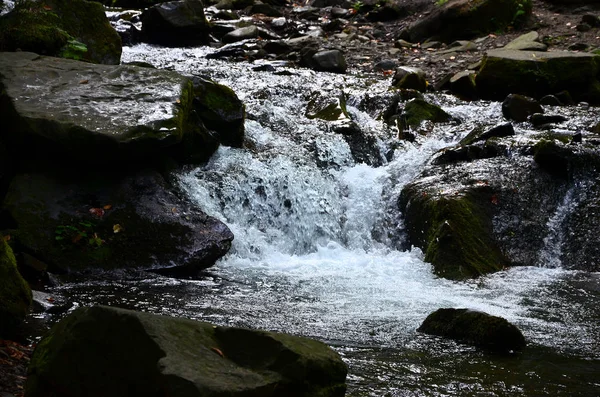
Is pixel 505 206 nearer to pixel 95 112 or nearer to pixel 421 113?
pixel 421 113

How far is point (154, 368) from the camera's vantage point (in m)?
3.15

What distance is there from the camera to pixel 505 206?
9.31 m

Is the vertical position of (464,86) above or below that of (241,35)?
below

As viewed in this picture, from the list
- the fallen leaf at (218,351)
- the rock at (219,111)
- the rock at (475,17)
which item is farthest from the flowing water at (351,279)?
the rock at (475,17)

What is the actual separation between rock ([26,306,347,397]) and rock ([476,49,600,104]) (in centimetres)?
1121

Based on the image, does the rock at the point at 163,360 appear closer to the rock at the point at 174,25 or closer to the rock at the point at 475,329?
the rock at the point at 475,329

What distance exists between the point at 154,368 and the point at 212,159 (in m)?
6.86

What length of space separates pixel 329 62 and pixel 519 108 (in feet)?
16.2

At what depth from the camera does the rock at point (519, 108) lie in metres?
12.0

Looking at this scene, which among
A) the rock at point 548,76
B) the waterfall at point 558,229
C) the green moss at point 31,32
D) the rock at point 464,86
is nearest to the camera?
the waterfall at point 558,229

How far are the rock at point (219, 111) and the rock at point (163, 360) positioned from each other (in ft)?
22.0

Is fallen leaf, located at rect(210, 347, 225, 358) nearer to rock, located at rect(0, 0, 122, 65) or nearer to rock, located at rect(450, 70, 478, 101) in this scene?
rock, located at rect(0, 0, 122, 65)

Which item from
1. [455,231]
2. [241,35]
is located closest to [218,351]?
[455,231]

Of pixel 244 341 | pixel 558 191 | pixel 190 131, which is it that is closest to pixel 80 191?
pixel 190 131
